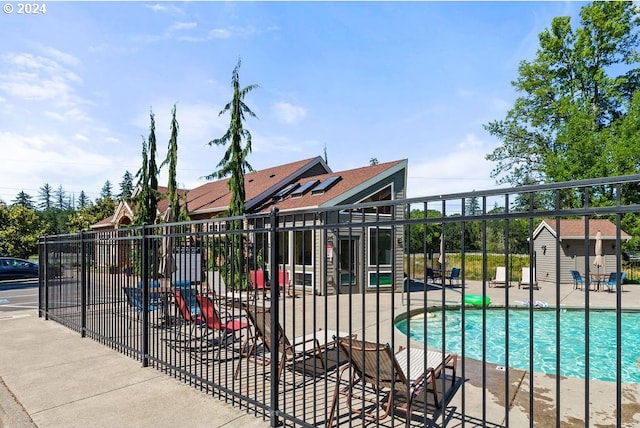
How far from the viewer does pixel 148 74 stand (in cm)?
936

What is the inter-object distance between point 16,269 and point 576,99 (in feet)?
129

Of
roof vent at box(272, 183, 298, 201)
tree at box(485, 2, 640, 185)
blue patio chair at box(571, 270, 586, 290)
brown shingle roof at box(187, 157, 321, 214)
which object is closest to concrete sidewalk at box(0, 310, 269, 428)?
brown shingle roof at box(187, 157, 321, 214)

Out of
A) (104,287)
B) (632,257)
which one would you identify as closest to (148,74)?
(104,287)

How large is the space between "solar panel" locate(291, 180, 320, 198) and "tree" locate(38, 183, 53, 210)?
131 metres

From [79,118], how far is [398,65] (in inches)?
428

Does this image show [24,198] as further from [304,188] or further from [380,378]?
[380,378]

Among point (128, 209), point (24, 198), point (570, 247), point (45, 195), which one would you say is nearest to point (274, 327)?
point (570, 247)

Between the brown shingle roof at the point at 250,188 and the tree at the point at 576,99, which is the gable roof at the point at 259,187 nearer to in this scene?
the brown shingle roof at the point at 250,188

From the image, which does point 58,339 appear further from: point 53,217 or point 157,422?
point 53,217

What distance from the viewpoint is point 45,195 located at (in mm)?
121562

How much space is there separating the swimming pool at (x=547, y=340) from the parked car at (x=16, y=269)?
2156cm

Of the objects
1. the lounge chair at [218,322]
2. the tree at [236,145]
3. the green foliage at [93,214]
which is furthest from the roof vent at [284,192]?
the green foliage at [93,214]

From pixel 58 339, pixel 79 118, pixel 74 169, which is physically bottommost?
pixel 58 339

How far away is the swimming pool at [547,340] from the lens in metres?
8.28
